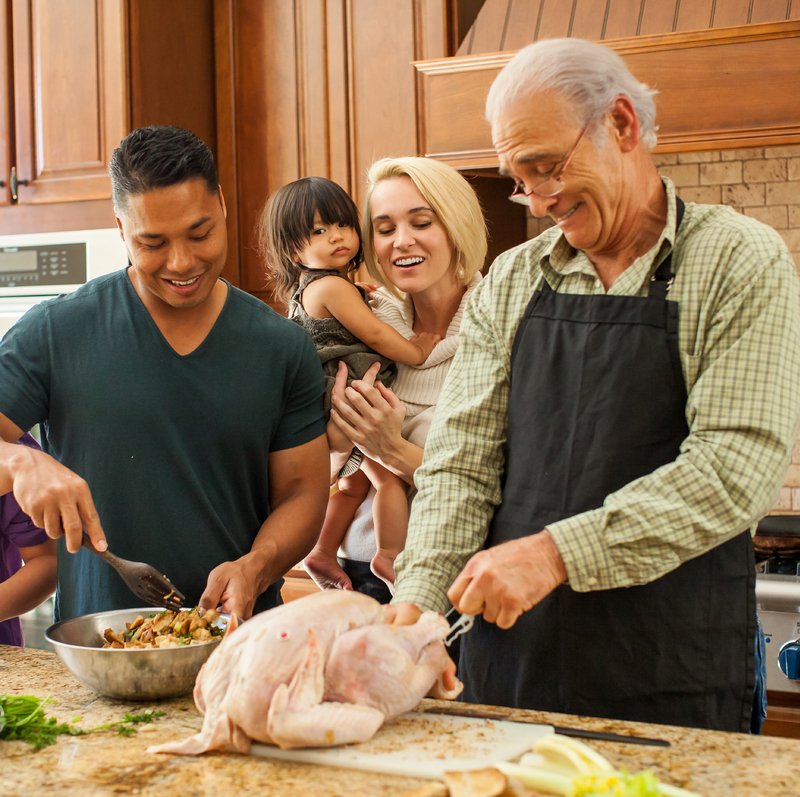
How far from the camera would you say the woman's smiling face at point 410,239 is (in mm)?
2061

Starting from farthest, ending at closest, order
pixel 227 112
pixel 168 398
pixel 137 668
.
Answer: pixel 227 112, pixel 168 398, pixel 137 668

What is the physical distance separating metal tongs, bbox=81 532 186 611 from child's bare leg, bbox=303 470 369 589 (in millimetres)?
698

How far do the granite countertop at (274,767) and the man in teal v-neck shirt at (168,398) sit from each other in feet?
1.60

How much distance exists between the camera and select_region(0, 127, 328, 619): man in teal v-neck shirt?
5.54 ft

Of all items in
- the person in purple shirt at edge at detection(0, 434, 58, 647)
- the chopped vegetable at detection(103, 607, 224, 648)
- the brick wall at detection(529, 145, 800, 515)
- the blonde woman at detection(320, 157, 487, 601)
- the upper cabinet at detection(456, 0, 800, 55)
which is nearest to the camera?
the chopped vegetable at detection(103, 607, 224, 648)

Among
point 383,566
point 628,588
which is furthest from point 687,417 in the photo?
point 383,566

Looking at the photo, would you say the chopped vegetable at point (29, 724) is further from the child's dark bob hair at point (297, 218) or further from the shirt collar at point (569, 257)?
the child's dark bob hair at point (297, 218)

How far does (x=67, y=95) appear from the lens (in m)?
3.17

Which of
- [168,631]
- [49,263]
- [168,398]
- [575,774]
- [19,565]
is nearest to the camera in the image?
[575,774]

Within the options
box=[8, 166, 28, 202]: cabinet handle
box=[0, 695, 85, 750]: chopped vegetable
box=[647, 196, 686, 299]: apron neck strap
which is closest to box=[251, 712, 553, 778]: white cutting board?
box=[0, 695, 85, 750]: chopped vegetable

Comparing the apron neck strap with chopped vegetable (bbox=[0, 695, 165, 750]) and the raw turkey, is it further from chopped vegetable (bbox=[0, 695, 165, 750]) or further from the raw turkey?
chopped vegetable (bbox=[0, 695, 165, 750])

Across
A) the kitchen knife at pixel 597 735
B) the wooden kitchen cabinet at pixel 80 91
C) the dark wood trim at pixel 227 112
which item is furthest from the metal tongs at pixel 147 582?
the dark wood trim at pixel 227 112

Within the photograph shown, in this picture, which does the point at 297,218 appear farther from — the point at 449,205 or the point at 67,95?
the point at 67,95

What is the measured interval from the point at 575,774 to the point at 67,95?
275cm
